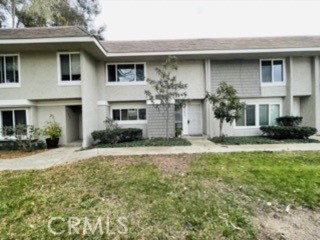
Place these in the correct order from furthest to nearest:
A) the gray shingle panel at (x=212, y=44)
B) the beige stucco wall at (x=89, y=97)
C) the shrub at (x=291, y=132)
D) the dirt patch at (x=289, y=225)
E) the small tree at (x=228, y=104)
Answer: the gray shingle panel at (x=212, y=44) < the shrub at (x=291, y=132) < the beige stucco wall at (x=89, y=97) < the small tree at (x=228, y=104) < the dirt patch at (x=289, y=225)

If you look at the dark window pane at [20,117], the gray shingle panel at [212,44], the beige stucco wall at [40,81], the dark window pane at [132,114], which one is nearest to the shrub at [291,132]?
the gray shingle panel at [212,44]

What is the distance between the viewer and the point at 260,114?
16.3 m

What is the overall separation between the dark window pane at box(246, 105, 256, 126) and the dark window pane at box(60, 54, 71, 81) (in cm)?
1151

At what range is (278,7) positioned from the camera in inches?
774

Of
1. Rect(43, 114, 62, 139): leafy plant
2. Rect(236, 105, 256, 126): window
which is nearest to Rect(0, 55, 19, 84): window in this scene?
Rect(43, 114, 62, 139): leafy plant

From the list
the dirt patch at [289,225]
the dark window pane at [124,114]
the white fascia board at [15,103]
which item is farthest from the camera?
the dark window pane at [124,114]

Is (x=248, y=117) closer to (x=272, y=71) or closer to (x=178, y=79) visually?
(x=272, y=71)

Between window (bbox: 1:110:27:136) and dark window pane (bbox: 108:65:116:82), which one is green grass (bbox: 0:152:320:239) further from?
dark window pane (bbox: 108:65:116:82)

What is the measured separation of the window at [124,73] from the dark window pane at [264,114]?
830 cm

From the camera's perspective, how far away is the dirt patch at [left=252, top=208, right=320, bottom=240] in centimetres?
426

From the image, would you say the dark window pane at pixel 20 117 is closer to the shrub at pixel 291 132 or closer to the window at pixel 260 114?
the window at pixel 260 114

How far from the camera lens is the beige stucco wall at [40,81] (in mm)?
13219

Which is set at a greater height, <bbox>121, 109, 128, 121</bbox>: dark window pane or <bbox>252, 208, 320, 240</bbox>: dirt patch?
<bbox>121, 109, 128, 121</bbox>: dark window pane

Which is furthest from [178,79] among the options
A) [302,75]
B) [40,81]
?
[302,75]
